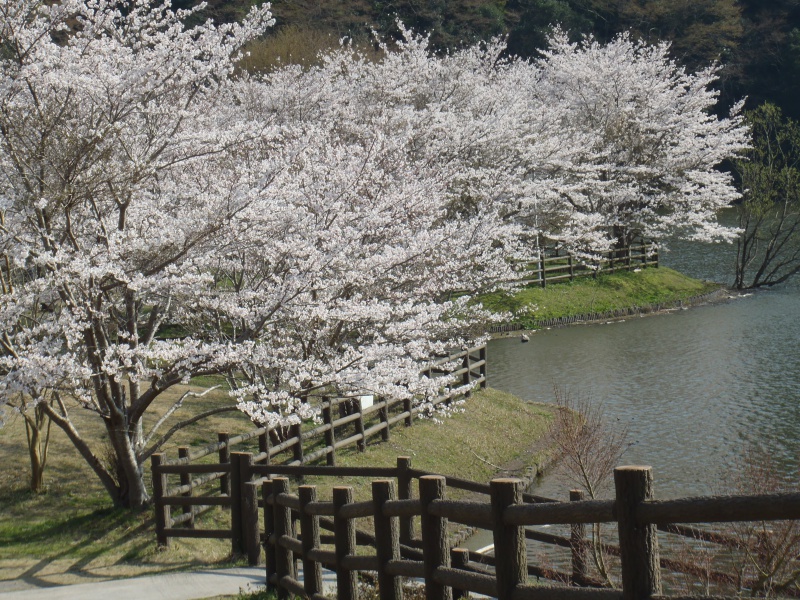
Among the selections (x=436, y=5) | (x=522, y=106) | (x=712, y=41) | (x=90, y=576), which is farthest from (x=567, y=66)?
(x=90, y=576)

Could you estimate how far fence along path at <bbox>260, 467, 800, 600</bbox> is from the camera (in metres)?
3.55

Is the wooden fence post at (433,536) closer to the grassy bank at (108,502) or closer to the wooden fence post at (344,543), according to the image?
the wooden fence post at (344,543)

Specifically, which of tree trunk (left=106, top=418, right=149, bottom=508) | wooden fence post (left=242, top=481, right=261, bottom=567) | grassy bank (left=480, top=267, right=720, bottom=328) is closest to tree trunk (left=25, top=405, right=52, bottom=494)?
tree trunk (left=106, top=418, right=149, bottom=508)

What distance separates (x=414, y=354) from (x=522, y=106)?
1720 cm

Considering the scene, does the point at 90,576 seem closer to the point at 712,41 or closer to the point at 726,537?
the point at 726,537

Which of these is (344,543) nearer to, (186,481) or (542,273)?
(186,481)

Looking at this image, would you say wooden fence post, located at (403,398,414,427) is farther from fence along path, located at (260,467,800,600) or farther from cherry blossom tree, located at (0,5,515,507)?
fence along path, located at (260,467,800,600)

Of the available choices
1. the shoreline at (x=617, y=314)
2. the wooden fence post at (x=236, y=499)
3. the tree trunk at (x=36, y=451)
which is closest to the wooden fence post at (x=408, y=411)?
the tree trunk at (x=36, y=451)

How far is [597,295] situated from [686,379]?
10.5 meters

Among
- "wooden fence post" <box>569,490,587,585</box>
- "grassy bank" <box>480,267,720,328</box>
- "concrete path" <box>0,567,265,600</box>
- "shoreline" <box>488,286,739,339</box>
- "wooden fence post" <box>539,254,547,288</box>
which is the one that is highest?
"wooden fence post" <box>539,254,547,288</box>

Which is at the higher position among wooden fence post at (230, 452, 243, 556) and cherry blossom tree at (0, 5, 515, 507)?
cherry blossom tree at (0, 5, 515, 507)

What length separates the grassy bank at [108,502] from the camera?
878cm

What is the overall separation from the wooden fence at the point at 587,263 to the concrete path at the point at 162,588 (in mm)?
21365

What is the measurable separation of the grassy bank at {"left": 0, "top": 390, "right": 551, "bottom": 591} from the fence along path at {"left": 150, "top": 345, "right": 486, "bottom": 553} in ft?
0.78
